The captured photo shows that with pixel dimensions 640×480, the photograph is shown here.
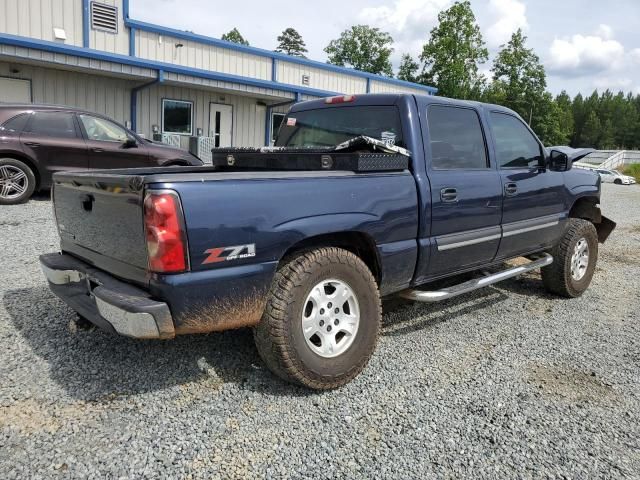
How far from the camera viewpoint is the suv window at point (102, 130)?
880cm

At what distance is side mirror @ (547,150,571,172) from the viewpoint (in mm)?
4875

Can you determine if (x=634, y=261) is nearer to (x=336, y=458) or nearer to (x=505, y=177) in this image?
(x=505, y=177)

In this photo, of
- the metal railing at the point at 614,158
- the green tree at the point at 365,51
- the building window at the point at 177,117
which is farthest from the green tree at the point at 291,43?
the building window at the point at 177,117

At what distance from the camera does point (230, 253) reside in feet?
8.79

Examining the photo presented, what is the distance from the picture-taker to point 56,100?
532 inches

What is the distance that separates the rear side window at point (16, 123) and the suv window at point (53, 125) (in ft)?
0.32

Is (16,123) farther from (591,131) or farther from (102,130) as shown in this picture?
(591,131)

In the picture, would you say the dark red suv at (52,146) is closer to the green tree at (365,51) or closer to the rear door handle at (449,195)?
the rear door handle at (449,195)

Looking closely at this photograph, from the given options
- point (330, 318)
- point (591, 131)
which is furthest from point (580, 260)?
point (591, 131)

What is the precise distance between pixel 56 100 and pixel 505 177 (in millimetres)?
12837

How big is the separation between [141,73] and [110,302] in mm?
12375

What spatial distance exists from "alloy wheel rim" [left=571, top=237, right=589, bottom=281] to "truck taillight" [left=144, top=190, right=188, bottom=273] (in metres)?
4.24

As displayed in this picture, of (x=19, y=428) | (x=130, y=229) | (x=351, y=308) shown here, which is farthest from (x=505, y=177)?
(x=19, y=428)

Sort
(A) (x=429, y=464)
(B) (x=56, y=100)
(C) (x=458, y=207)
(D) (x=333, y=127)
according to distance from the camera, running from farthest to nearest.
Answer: (B) (x=56, y=100) < (D) (x=333, y=127) < (C) (x=458, y=207) < (A) (x=429, y=464)
